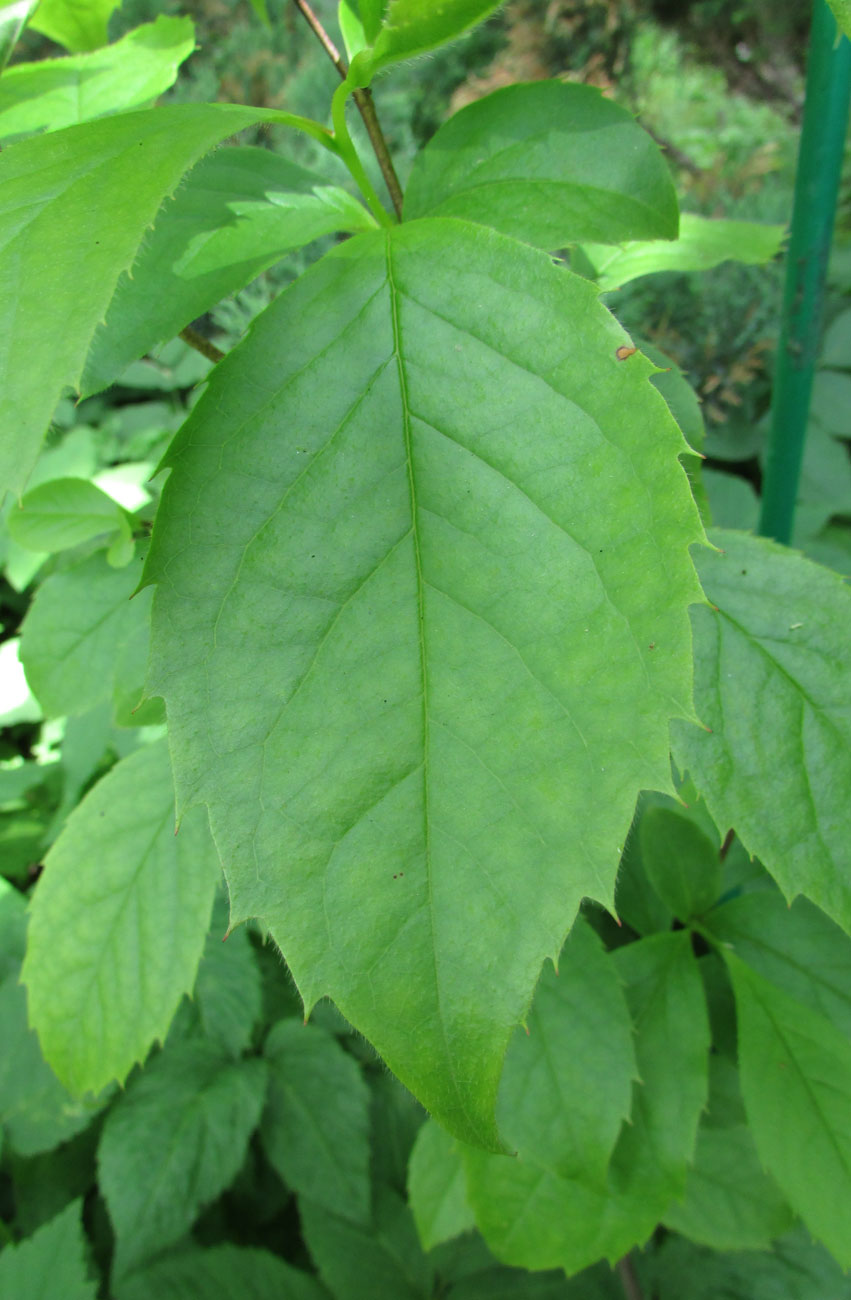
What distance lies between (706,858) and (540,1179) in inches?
14.3

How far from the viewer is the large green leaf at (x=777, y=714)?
0.61 metres

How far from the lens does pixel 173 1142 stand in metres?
1.32

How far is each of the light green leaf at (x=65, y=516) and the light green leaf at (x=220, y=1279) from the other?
108 centimetres

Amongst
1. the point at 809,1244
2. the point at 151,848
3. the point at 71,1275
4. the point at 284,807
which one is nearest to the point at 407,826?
the point at 284,807

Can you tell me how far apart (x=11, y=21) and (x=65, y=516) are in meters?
0.38

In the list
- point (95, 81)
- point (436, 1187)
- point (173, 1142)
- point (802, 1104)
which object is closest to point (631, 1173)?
point (802, 1104)

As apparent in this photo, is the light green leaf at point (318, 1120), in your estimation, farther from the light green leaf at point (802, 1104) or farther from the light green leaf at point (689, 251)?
the light green leaf at point (689, 251)

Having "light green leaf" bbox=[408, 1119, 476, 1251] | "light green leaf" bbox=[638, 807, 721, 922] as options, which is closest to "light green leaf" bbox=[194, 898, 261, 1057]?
"light green leaf" bbox=[408, 1119, 476, 1251]

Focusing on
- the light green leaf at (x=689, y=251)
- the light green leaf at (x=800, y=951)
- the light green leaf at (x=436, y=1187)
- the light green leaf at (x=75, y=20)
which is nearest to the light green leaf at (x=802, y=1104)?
the light green leaf at (x=800, y=951)

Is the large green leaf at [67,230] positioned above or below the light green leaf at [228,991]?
above

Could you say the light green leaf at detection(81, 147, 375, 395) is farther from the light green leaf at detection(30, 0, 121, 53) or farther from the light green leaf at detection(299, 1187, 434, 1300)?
the light green leaf at detection(299, 1187, 434, 1300)

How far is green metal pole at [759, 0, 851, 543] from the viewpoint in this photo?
76 cm

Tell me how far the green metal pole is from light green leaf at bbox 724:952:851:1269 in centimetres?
53

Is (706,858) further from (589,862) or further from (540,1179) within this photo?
(589,862)
